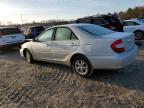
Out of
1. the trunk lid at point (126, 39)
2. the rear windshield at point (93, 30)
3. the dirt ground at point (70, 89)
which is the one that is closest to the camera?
the dirt ground at point (70, 89)

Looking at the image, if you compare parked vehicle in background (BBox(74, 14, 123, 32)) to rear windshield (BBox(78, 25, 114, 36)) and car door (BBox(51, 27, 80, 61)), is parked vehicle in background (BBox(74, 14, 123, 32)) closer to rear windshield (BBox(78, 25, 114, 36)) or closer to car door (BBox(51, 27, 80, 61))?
rear windshield (BBox(78, 25, 114, 36))

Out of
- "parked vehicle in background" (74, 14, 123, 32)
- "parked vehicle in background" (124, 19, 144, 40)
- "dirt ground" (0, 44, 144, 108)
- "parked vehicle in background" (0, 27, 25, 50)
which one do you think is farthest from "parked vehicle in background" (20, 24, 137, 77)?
"parked vehicle in background" (124, 19, 144, 40)

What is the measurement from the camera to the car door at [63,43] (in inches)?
256

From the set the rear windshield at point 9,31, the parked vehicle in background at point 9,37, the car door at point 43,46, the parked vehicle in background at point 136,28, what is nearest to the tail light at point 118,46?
the car door at point 43,46

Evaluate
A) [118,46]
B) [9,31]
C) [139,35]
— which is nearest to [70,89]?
[118,46]

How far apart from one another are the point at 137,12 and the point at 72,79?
44.1 m

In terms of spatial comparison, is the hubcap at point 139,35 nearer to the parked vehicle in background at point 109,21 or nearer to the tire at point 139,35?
the tire at point 139,35

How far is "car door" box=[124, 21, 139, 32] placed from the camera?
14.5m

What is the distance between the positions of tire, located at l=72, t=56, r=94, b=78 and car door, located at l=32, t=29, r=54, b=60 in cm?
128

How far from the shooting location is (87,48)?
6.12 meters

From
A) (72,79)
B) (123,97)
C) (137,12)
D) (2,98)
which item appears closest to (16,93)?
(2,98)

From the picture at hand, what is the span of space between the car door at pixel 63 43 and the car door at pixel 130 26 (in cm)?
855

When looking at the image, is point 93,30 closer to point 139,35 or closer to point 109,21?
point 109,21

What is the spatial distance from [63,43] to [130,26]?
8985mm
